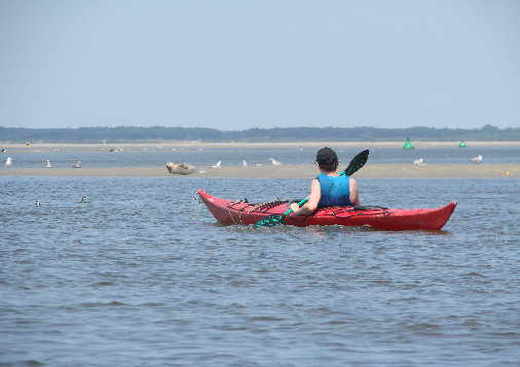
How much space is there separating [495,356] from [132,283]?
604cm

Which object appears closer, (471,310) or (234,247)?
(471,310)

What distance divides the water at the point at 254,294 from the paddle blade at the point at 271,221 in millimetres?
386

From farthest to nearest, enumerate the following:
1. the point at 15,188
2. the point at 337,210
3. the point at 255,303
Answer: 1. the point at 15,188
2. the point at 337,210
3. the point at 255,303

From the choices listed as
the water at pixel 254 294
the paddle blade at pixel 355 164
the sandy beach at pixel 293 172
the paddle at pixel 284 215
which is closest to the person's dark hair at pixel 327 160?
the paddle at pixel 284 215

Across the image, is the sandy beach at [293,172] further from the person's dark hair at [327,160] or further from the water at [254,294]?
the person's dark hair at [327,160]

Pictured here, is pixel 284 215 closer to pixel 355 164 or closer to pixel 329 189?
pixel 329 189

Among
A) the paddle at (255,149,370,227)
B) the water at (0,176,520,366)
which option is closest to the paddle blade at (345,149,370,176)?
the paddle at (255,149,370,227)

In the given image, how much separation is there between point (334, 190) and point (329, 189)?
0.11 metres

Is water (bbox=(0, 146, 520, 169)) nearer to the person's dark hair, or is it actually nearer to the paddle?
the paddle

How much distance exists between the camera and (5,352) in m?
10.0

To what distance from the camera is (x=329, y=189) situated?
22.0 m

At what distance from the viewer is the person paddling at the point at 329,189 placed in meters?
21.5

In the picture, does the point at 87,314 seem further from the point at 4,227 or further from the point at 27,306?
the point at 4,227

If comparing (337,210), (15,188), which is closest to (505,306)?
(337,210)
